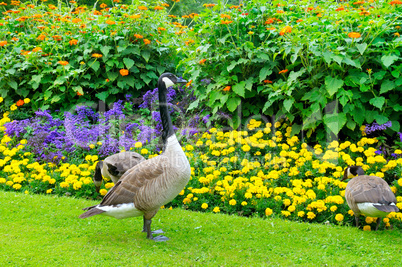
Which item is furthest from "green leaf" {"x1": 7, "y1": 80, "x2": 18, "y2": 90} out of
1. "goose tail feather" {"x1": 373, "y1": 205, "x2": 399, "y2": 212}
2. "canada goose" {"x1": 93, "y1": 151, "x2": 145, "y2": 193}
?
"goose tail feather" {"x1": 373, "y1": 205, "x2": 399, "y2": 212}

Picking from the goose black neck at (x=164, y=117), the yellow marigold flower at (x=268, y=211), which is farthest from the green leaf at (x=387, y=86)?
the goose black neck at (x=164, y=117)

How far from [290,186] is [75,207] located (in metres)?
3.39

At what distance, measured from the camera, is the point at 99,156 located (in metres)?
7.16

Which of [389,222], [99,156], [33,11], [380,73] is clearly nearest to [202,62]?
[99,156]

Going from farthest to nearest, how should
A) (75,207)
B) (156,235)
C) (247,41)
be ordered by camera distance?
(247,41) < (75,207) < (156,235)

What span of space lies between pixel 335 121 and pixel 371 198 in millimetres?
2144

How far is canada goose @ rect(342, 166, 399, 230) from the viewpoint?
4.19 m

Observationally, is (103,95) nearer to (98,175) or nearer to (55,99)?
(55,99)

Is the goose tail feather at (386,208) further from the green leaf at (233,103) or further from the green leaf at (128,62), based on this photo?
the green leaf at (128,62)

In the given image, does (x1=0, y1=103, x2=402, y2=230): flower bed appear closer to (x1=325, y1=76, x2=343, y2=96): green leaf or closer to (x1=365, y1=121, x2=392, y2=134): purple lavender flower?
(x1=365, y1=121, x2=392, y2=134): purple lavender flower

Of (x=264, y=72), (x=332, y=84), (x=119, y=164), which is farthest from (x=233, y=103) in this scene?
(x=119, y=164)

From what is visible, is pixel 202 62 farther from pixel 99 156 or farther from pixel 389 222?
pixel 389 222

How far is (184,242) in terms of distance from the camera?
433 cm

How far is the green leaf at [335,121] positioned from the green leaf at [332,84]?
1.49 ft
